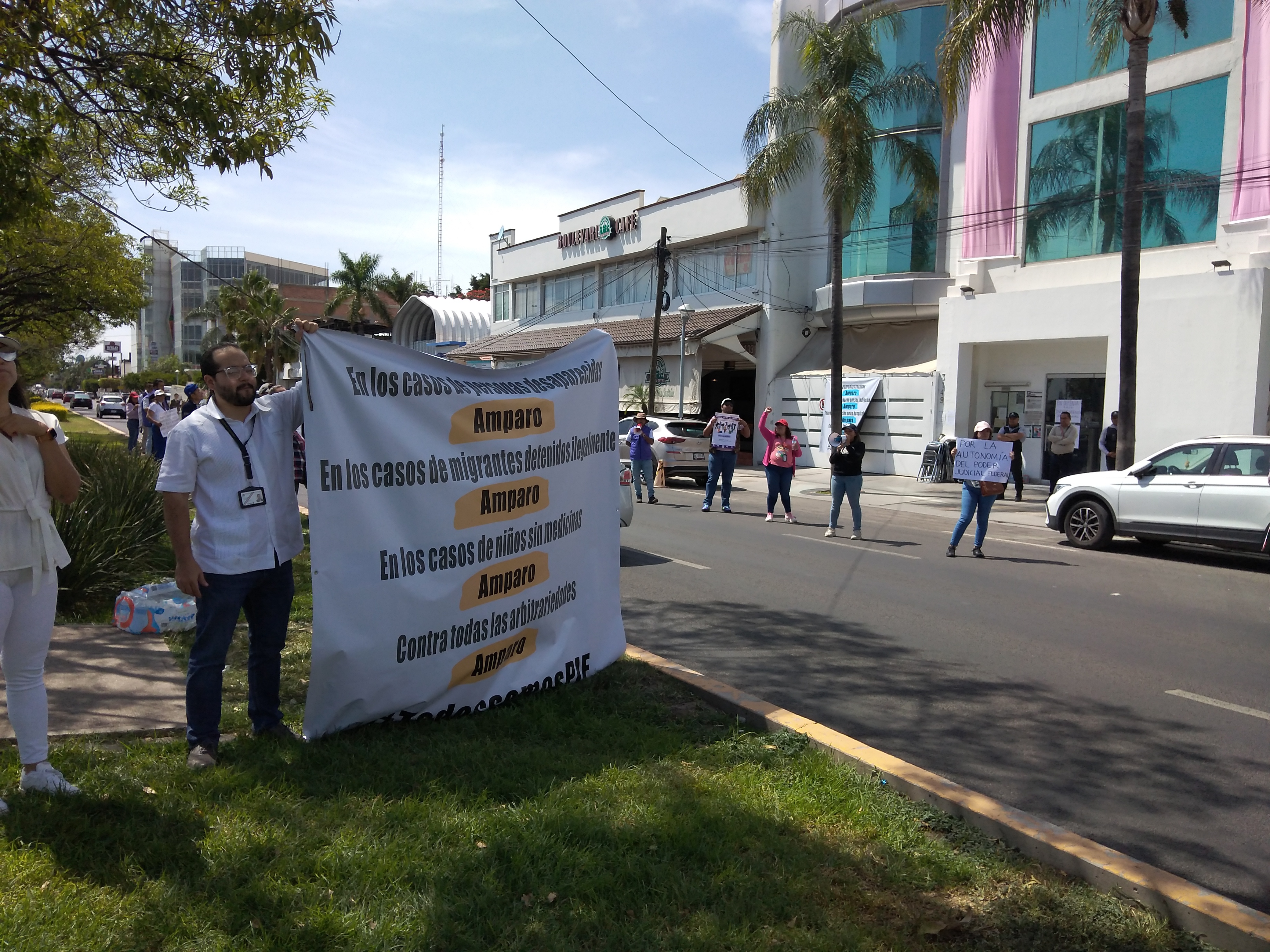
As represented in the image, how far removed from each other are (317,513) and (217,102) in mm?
5353

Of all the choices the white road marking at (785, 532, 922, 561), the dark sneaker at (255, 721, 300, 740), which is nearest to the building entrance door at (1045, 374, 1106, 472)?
the white road marking at (785, 532, 922, 561)

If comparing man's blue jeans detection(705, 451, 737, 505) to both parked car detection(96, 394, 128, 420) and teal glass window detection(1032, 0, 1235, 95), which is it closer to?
teal glass window detection(1032, 0, 1235, 95)

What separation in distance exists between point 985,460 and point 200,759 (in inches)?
395

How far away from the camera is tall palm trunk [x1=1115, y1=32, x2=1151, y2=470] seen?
50.7 feet

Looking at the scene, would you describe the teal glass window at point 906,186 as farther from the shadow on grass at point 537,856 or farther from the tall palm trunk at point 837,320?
the shadow on grass at point 537,856

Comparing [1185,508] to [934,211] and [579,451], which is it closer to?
[579,451]

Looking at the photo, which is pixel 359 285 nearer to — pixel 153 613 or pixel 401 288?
pixel 401 288

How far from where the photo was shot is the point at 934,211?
26156 millimetres

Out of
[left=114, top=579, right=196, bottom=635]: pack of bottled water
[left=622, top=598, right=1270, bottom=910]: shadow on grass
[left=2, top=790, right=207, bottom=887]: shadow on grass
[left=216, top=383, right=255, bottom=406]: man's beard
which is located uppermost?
[left=216, top=383, right=255, bottom=406]: man's beard

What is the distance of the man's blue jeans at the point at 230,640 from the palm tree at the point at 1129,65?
48.1ft

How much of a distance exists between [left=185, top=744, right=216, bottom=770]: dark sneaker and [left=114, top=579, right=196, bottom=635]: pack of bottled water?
242 centimetres

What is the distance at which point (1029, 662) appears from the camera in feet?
22.9

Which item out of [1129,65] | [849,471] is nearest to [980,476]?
[849,471]

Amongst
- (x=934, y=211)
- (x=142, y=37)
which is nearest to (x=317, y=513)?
(x=142, y=37)
